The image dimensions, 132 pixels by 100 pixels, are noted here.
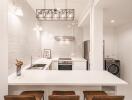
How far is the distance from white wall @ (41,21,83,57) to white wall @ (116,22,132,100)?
5.42ft

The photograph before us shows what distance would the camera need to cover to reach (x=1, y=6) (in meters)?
2.06

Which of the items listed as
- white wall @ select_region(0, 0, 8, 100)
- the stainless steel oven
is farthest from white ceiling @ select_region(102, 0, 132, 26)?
the stainless steel oven

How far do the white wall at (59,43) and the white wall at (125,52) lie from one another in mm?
1653

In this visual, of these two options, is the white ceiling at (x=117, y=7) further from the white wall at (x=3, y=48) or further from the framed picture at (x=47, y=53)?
the framed picture at (x=47, y=53)

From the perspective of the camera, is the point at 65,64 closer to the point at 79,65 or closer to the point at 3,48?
the point at 79,65

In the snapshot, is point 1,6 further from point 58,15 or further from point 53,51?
point 53,51

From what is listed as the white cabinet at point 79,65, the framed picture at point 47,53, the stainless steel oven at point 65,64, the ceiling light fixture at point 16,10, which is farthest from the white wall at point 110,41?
the ceiling light fixture at point 16,10

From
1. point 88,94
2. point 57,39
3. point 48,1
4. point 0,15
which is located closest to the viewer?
point 0,15

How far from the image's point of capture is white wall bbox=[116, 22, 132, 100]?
17.5 feet

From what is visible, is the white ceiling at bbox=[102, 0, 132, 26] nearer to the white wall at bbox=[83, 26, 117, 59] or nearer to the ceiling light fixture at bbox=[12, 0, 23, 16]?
the ceiling light fixture at bbox=[12, 0, 23, 16]

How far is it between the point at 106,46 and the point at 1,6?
18.0 ft

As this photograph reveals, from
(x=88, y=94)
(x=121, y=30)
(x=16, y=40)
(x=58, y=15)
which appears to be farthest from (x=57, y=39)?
(x=88, y=94)

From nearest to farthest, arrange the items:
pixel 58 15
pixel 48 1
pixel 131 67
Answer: pixel 58 15, pixel 48 1, pixel 131 67

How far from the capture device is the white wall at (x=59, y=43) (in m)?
7.02
